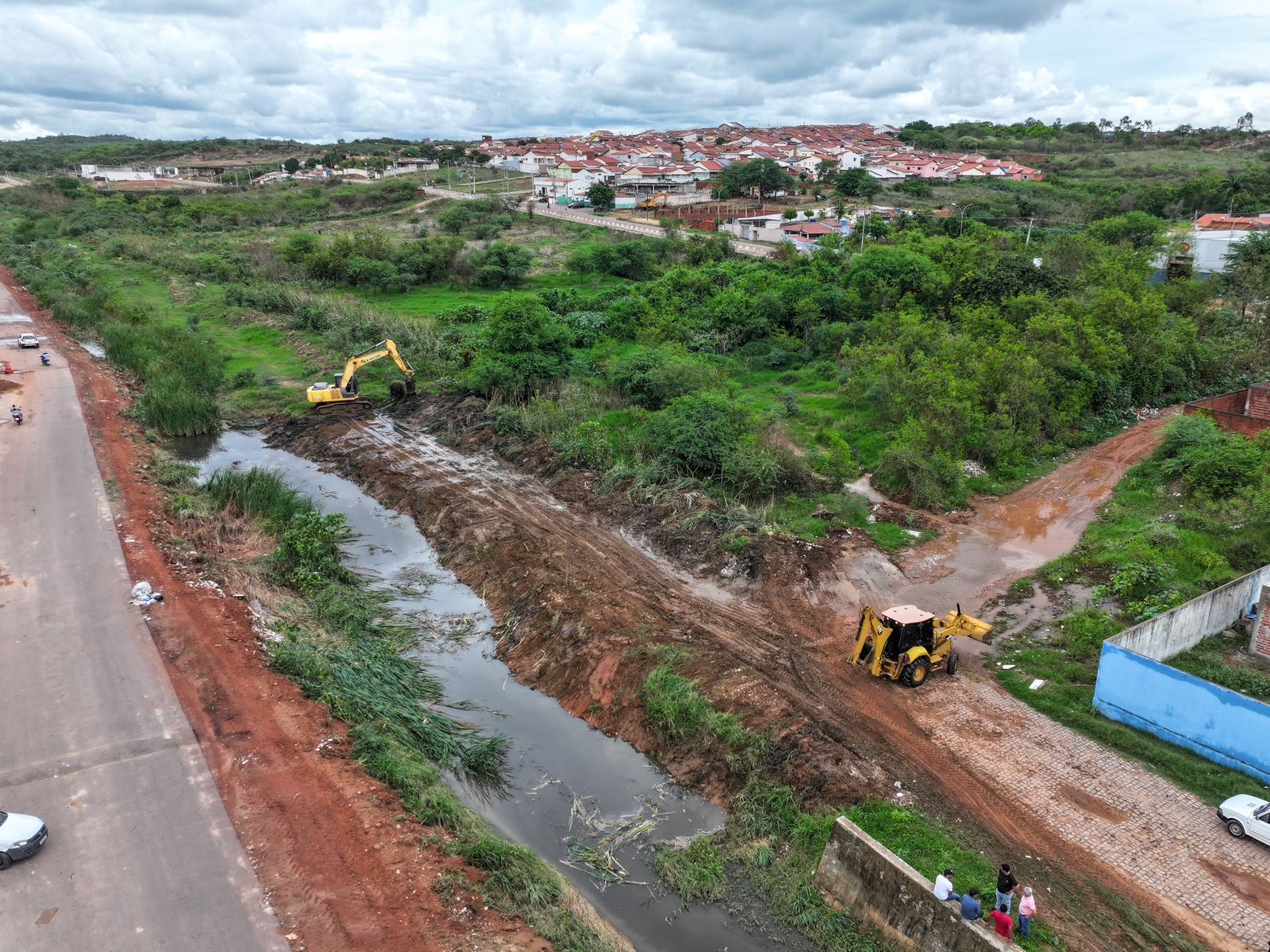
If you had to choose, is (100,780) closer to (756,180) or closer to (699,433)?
(699,433)

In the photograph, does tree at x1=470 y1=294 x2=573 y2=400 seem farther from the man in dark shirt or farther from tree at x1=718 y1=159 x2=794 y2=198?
tree at x1=718 y1=159 x2=794 y2=198

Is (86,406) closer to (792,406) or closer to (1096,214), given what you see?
(792,406)

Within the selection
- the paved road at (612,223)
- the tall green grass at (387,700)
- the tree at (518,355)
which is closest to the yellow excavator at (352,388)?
the tree at (518,355)

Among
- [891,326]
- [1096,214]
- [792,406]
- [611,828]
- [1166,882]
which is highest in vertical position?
[1096,214]

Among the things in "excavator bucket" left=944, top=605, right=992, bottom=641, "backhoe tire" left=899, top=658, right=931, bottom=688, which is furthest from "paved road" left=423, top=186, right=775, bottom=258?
"backhoe tire" left=899, top=658, right=931, bottom=688

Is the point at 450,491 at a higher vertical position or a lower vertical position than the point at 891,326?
lower

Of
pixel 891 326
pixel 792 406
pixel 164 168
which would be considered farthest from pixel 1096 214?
pixel 164 168

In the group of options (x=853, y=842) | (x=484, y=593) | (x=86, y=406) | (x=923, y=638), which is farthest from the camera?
(x=86, y=406)
